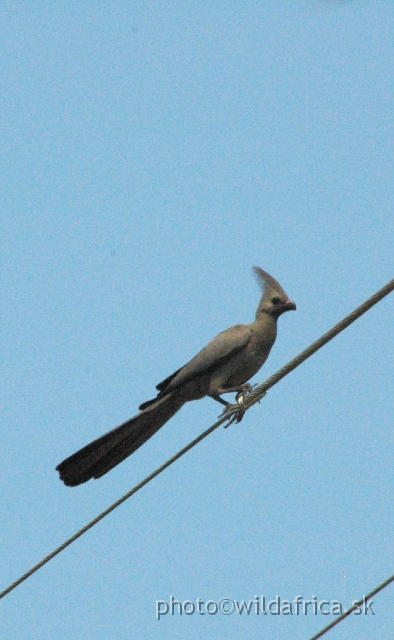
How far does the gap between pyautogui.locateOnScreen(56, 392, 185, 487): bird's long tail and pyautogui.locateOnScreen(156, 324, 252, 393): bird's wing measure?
138mm

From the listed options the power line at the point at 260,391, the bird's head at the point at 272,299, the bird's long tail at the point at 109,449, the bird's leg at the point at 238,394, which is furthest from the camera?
the bird's head at the point at 272,299

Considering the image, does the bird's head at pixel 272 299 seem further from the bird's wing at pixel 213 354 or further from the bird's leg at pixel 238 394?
the bird's leg at pixel 238 394

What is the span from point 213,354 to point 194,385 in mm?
308

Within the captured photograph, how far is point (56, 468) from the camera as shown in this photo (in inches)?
342

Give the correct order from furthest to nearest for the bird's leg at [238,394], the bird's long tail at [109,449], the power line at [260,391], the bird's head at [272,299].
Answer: the bird's head at [272,299]
the bird's long tail at [109,449]
the bird's leg at [238,394]
the power line at [260,391]

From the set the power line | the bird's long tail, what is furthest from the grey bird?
the power line

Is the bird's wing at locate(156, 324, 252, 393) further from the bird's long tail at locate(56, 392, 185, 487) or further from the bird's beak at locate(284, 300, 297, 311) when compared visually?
the bird's beak at locate(284, 300, 297, 311)

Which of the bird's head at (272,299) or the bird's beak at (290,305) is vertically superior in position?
the bird's head at (272,299)

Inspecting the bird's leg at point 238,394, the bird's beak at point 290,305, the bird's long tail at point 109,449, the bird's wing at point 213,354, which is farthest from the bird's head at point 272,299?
the bird's long tail at point 109,449

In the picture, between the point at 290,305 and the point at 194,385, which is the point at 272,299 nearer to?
the point at 290,305

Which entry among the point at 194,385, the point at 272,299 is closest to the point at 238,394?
the point at 194,385

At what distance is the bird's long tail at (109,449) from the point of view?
8703mm

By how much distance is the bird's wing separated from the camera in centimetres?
880

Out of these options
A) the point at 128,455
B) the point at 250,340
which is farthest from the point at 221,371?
the point at 128,455
